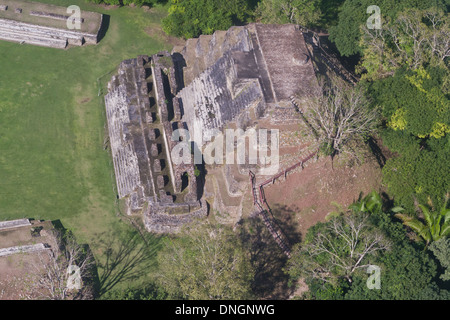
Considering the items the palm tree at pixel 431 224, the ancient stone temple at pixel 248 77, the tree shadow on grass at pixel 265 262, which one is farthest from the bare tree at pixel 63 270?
the palm tree at pixel 431 224

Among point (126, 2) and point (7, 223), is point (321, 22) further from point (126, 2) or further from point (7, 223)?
point (7, 223)

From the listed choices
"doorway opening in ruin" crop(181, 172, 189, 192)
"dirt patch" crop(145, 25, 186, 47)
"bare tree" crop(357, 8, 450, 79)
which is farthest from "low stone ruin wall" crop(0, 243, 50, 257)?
"bare tree" crop(357, 8, 450, 79)

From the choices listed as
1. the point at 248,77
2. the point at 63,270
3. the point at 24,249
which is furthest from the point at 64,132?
the point at 248,77

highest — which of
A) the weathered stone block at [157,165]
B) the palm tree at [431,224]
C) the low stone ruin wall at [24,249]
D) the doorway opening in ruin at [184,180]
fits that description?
the weathered stone block at [157,165]

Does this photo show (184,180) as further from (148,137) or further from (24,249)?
(24,249)

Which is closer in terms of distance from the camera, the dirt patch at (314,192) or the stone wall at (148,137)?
the dirt patch at (314,192)

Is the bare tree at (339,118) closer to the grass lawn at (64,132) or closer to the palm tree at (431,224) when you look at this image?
the palm tree at (431,224)
